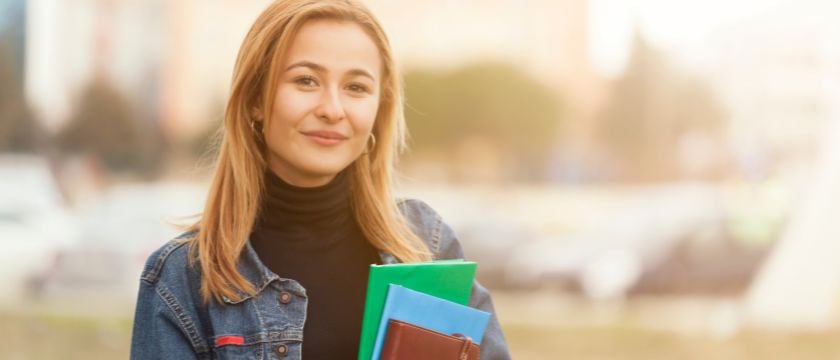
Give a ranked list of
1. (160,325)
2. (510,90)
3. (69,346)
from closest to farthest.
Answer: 1. (160,325)
2. (69,346)
3. (510,90)

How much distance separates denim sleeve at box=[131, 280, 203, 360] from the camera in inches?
57.2

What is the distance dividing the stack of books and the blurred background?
17.8 ft

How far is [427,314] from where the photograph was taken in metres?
1.45

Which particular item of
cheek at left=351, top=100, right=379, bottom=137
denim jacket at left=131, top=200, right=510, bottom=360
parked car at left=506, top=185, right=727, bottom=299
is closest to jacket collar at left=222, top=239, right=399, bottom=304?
denim jacket at left=131, top=200, right=510, bottom=360

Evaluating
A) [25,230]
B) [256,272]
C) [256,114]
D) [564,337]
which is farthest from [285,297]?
[25,230]

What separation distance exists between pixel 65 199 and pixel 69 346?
1061 mm

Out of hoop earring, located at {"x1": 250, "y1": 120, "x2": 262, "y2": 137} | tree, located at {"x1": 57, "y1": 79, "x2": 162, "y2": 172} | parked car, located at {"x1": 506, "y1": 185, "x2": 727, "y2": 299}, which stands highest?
tree, located at {"x1": 57, "y1": 79, "x2": 162, "y2": 172}

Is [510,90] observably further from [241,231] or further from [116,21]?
[241,231]

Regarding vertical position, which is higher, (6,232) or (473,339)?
(6,232)

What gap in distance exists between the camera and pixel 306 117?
151 cm

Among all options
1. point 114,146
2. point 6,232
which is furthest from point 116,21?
point 6,232

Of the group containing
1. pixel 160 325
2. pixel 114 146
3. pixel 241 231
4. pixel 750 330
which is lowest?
pixel 160 325

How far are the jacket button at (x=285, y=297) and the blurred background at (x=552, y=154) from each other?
5382 mm

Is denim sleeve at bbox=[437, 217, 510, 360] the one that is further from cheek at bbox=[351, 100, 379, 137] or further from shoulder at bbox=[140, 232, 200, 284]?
shoulder at bbox=[140, 232, 200, 284]
